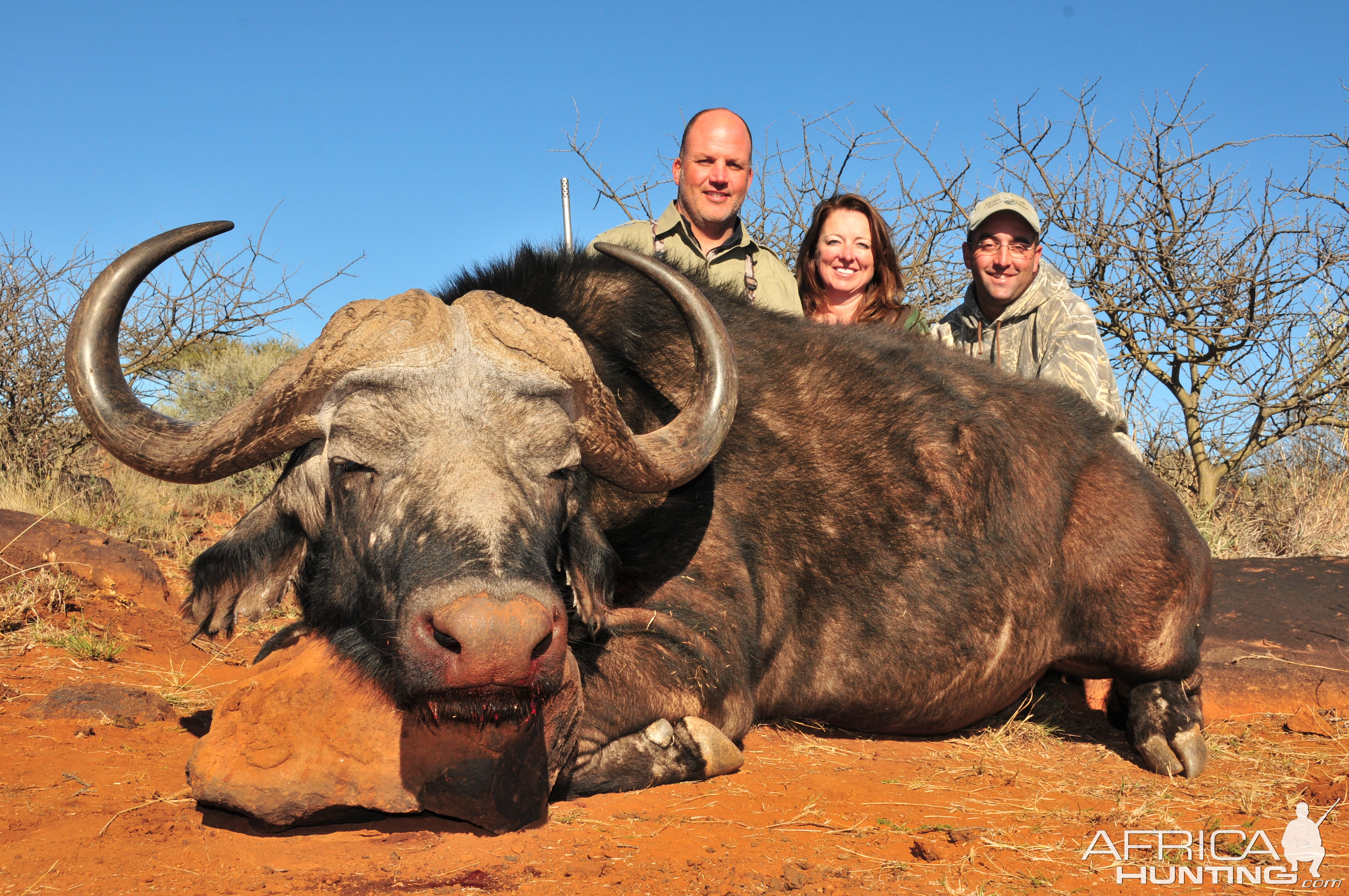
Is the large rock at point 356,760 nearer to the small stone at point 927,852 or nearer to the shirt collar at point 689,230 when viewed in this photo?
the small stone at point 927,852

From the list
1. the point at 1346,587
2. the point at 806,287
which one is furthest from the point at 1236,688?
the point at 806,287

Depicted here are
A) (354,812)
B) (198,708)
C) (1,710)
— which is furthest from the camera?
(198,708)

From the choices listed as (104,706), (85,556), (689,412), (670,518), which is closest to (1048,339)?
(670,518)

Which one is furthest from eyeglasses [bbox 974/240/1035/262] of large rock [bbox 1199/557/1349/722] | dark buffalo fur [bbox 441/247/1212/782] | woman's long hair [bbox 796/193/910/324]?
large rock [bbox 1199/557/1349/722]

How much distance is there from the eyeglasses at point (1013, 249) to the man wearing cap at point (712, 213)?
148 cm

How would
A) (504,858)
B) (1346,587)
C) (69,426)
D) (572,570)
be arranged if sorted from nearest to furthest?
1. (504,858)
2. (572,570)
3. (1346,587)
4. (69,426)

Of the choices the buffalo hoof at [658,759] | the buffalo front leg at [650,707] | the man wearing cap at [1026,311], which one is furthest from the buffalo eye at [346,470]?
the man wearing cap at [1026,311]

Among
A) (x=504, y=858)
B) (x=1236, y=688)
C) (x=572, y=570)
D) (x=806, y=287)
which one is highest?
(x=806, y=287)

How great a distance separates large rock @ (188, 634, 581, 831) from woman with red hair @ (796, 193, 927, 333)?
4556mm

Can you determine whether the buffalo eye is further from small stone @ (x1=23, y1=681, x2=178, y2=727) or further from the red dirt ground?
small stone @ (x1=23, y1=681, x2=178, y2=727)

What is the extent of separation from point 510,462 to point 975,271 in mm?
5023

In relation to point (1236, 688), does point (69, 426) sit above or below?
above

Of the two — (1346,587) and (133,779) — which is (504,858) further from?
(1346,587)

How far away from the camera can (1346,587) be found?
21.6 feet
